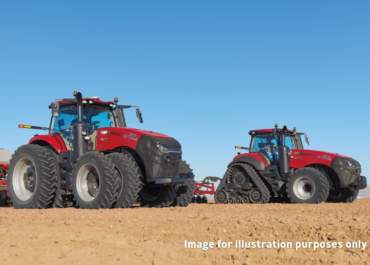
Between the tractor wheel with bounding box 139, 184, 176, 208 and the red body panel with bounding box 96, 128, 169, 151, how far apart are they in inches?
44.3

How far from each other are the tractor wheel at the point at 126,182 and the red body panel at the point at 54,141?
1.62 meters

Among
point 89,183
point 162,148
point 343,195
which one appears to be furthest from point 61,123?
point 343,195

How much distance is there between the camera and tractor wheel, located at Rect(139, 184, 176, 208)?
32.9 feet

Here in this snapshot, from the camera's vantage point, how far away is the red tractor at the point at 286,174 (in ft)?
42.4

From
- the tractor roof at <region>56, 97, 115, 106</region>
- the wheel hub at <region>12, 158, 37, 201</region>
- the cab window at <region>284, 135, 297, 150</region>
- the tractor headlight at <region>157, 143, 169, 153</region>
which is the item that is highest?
the tractor roof at <region>56, 97, 115, 106</region>

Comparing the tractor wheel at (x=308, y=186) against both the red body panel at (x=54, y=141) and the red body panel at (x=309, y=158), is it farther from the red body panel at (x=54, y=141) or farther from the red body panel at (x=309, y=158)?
the red body panel at (x=54, y=141)

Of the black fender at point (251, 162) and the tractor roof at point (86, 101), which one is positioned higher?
the tractor roof at point (86, 101)

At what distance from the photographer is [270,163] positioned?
14.1 meters

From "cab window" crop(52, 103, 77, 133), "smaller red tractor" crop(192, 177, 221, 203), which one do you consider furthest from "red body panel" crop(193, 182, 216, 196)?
"cab window" crop(52, 103, 77, 133)

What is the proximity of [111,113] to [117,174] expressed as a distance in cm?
211

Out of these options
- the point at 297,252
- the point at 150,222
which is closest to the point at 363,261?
the point at 297,252

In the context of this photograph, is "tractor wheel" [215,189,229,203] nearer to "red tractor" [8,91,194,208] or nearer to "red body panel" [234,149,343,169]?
"red body panel" [234,149,343,169]

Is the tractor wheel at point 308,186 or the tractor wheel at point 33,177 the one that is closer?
the tractor wheel at point 33,177

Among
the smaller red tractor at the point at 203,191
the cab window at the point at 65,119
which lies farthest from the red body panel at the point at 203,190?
the cab window at the point at 65,119
